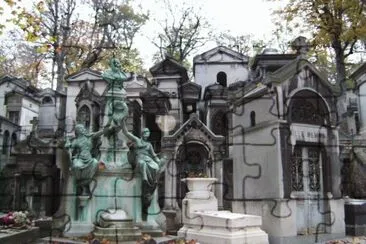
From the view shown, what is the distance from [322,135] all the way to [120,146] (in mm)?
5659

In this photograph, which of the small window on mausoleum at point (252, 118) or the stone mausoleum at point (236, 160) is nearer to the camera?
the stone mausoleum at point (236, 160)

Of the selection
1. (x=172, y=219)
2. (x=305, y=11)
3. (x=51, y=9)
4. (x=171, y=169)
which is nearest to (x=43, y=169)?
(x=171, y=169)

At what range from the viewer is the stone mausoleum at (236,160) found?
888 cm

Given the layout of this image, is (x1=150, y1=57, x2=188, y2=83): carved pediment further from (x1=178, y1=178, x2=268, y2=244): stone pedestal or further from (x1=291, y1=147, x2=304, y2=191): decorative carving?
(x1=178, y1=178, x2=268, y2=244): stone pedestal

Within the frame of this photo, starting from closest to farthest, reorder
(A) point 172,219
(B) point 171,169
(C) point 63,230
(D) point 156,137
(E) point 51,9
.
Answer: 1. (C) point 63,230
2. (A) point 172,219
3. (B) point 171,169
4. (D) point 156,137
5. (E) point 51,9

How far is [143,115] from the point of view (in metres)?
20.3

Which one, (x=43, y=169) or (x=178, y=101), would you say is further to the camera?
(x=178, y=101)

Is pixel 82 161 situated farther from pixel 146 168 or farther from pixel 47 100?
pixel 47 100

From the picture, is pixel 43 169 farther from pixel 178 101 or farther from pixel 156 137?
pixel 178 101

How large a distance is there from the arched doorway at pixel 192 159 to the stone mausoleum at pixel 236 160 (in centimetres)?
4

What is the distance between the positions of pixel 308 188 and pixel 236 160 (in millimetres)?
2205

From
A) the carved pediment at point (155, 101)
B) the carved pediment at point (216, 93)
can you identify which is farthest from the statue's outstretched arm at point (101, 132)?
the carved pediment at point (216, 93)

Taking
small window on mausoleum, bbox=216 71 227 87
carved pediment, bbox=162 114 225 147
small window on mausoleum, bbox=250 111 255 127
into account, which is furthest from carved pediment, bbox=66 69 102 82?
small window on mausoleum, bbox=250 111 255 127

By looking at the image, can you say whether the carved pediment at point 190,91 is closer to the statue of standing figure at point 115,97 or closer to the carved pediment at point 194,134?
the carved pediment at point 194,134
